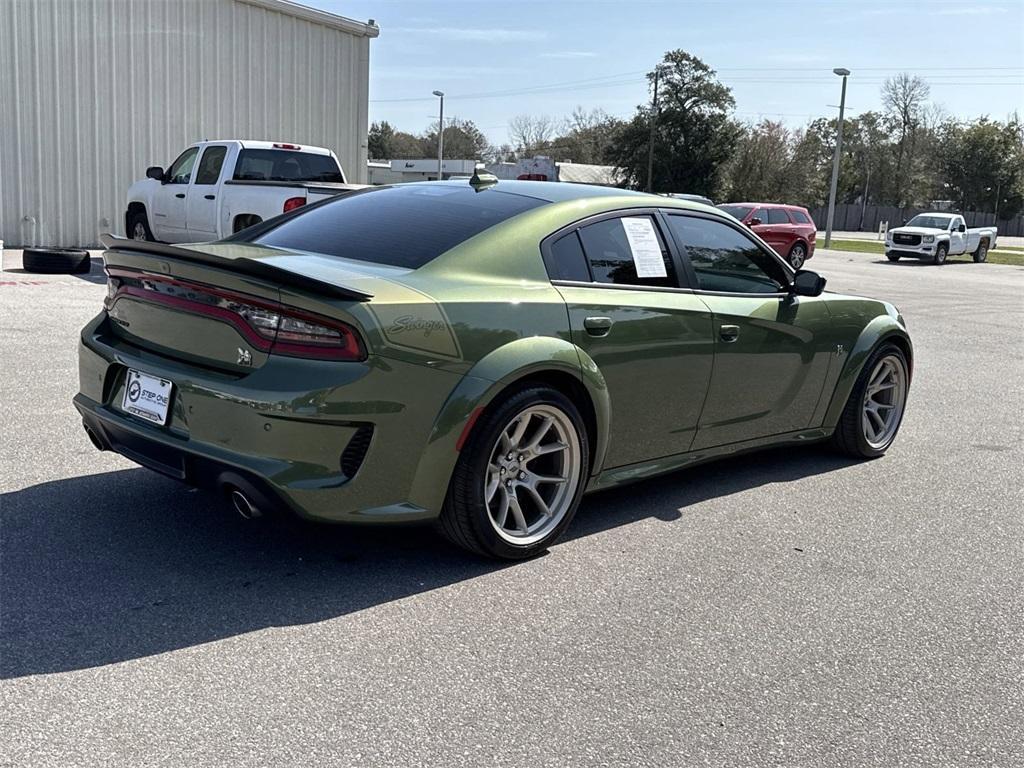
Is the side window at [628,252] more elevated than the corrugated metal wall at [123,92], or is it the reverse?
the corrugated metal wall at [123,92]

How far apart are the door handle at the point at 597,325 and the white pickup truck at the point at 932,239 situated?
105 ft

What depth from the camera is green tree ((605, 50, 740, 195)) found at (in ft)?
197

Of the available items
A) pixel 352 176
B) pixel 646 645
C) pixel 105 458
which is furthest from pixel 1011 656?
pixel 352 176

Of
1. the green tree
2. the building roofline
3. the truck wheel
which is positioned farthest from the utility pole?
the truck wheel

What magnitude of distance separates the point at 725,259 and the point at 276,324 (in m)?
2.53

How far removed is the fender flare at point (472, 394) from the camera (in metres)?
3.67

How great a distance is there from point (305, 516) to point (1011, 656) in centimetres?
251

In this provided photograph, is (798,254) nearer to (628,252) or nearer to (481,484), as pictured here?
(628,252)

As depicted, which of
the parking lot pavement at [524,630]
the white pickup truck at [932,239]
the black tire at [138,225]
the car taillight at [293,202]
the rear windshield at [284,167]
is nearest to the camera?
the parking lot pavement at [524,630]

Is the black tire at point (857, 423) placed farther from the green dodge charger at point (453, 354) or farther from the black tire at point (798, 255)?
the black tire at point (798, 255)

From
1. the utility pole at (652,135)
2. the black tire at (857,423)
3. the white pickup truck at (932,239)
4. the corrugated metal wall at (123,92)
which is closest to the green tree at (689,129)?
the utility pole at (652,135)

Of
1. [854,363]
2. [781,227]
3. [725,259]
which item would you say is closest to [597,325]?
[725,259]

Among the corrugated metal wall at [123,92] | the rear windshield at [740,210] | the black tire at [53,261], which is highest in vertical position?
the corrugated metal wall at [123,92]

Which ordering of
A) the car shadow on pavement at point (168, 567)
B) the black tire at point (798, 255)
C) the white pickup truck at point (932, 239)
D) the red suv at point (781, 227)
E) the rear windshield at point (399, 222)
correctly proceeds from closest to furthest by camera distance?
the car shadow on pavement at point (168, 567) → the rear windshield at point (399, 222) → the red suv at point (781, 227) → the black tire at point (798, 255) → the white pickup truck at point (932, 239)
